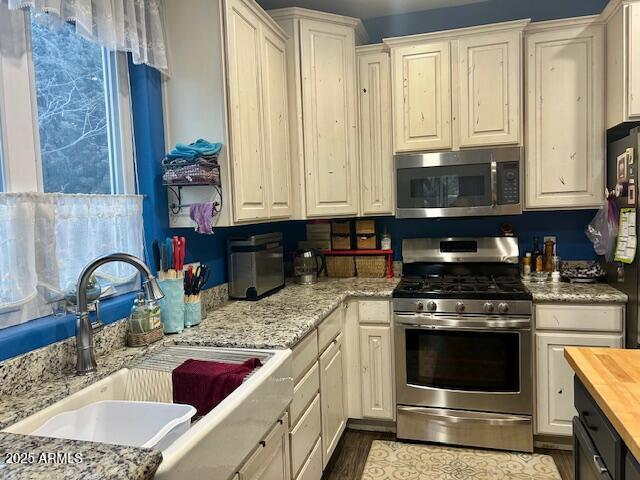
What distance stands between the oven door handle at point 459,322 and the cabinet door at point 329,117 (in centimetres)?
80

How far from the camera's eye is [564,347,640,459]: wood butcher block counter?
3.32 feet

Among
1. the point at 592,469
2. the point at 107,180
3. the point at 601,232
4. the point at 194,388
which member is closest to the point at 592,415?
the point at 592,469

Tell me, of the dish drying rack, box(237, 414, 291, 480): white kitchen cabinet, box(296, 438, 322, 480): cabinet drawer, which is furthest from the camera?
box(296, 438, 322, 480): cabinet drawer

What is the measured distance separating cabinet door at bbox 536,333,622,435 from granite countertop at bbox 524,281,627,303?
21cm

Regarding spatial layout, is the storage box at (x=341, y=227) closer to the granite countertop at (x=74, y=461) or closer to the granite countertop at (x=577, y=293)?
the granite countertop at (x=577, y=293)

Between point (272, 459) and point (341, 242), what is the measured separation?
1796 mm

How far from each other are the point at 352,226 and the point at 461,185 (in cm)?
81

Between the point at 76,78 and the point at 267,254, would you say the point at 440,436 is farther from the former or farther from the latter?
the point at 76,78

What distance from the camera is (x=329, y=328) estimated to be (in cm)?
236

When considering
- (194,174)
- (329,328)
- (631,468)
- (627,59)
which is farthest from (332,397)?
(627,59)

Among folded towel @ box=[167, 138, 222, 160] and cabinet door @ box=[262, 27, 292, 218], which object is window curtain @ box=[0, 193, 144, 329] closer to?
folded towel @ box=[167, 138, 222, 160]

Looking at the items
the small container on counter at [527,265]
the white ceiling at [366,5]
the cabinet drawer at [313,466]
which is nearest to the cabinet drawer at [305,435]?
the cabinet drawer at [313,466]

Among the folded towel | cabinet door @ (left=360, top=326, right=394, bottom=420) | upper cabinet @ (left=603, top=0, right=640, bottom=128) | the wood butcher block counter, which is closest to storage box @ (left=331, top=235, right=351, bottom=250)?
cabinet door @ (left=360, top=326, right=394, bottom=420)

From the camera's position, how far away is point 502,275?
295 cm
